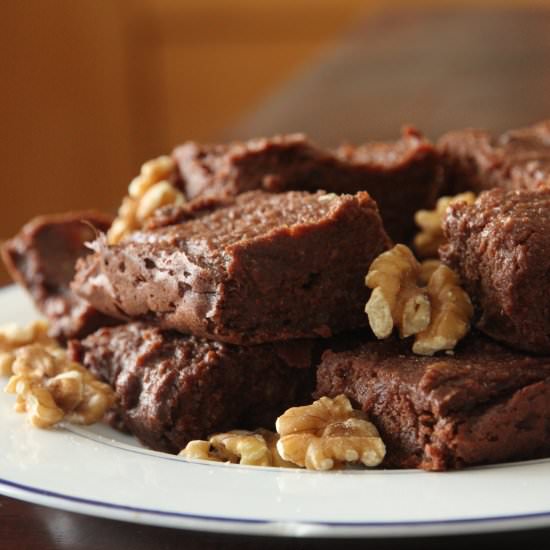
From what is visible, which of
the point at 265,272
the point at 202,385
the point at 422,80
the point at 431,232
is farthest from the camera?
the point at 422,80

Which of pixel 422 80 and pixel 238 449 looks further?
pixel 422 80

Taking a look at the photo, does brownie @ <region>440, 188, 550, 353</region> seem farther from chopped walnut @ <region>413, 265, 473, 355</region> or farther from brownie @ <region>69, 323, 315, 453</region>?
brownie @ <region>69, 323, 315, 453</region>

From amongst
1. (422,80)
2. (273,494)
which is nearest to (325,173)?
(273,494)

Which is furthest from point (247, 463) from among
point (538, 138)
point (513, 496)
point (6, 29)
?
point (6, 29)

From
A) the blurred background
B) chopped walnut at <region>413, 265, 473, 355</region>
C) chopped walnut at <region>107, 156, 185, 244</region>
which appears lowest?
the blurred background

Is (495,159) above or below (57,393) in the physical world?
above

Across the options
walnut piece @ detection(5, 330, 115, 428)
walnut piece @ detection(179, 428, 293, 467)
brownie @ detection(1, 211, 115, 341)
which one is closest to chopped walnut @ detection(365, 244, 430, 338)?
walnut piece @ detection(179, 428, 293, 467)

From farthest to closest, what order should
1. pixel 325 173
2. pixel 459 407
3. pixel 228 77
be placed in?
1. pixel 228 77
2. pixel 325 173
3. pixel 459 407

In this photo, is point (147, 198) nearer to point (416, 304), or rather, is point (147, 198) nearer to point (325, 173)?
point (325, 173)
